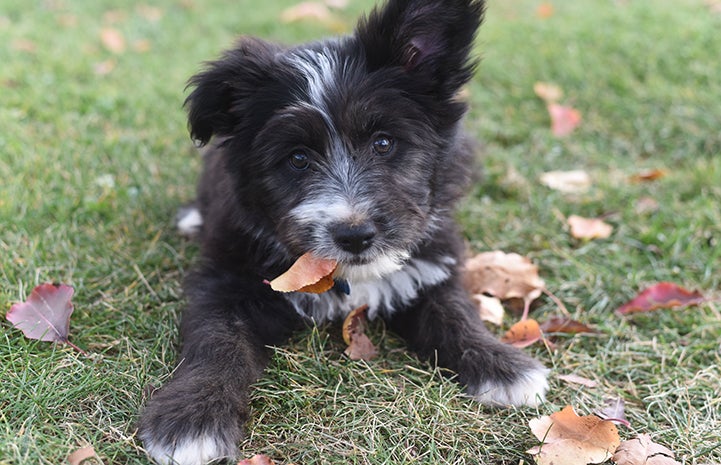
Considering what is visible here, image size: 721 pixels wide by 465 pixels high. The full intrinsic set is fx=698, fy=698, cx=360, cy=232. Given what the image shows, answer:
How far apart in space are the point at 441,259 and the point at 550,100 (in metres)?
3.15

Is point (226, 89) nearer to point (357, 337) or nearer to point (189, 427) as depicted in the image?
point (357, 337)

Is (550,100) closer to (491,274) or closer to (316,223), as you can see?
(491,274)

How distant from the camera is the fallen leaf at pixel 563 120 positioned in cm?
580

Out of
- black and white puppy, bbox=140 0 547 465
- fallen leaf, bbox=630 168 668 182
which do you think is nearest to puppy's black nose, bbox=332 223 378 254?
black and white puppy, bbox=140 0 547 465

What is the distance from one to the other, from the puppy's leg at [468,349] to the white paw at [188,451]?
1150mm

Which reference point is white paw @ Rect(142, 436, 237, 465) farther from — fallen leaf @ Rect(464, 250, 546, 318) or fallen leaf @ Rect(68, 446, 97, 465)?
fallen leaf @ Rect(464, 250, 546, 318)

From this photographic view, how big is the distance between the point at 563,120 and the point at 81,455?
4648 mm

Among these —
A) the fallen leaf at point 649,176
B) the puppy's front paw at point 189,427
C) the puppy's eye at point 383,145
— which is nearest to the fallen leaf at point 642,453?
the puppy's front paw at point 189,427

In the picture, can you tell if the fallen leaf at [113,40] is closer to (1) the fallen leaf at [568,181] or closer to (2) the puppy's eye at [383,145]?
(1) the fallen leaf at [568,181]

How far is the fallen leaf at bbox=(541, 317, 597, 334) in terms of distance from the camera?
364 cm

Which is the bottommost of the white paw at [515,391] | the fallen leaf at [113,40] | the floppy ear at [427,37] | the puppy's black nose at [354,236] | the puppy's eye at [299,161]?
the fallen leaf at [113,40]

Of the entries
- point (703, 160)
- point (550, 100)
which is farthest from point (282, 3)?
point (703, 160)

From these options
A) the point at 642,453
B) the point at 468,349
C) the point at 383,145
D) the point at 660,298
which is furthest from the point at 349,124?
the point at 660,298

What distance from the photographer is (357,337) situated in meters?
3.44
